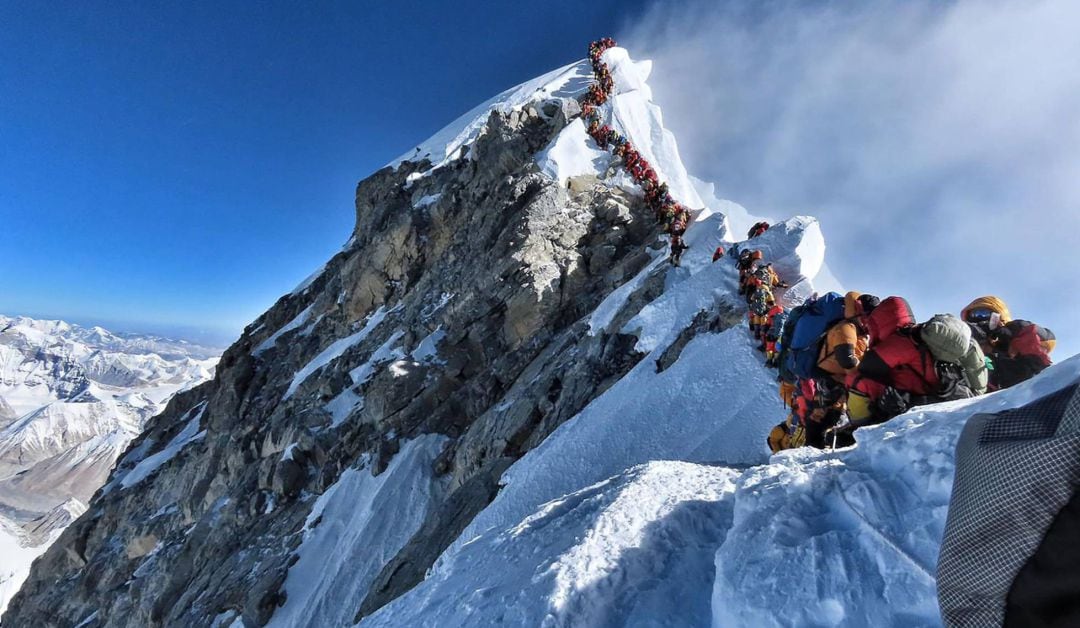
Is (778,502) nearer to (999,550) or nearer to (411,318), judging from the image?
(999,550)

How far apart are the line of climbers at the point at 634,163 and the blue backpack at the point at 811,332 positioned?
9.38m

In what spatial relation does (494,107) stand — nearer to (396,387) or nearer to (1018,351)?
(396,387)

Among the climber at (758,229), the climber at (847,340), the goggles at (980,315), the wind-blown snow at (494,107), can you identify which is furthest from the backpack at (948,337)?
the wind-blown snow at (494,107)

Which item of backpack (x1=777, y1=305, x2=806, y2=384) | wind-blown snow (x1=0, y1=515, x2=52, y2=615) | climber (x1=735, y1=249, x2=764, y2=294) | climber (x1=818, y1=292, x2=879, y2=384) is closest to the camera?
climber (x1=818, y1=292, x2=879, y2=384)

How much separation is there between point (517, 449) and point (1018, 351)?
1103cm

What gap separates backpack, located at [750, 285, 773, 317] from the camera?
9.65 meters

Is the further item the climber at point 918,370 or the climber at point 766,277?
the climber at point 766,277

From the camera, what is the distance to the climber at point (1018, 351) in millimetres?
6230

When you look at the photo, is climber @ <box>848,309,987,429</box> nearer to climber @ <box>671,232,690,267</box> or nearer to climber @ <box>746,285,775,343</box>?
climber @ <box>746,285,775,343</box>

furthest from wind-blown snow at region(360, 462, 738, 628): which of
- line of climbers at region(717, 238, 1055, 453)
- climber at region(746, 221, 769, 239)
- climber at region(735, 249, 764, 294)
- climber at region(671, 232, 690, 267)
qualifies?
climber at region(671, 232, 690, 267)

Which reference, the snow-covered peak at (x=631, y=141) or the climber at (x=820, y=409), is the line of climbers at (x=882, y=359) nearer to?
the climber at (x=820, y=409)

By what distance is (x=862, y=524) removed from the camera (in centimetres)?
323

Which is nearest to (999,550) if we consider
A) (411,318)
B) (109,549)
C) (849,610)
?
(849,610)

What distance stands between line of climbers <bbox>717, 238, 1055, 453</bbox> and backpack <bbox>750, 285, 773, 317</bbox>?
2713mm
